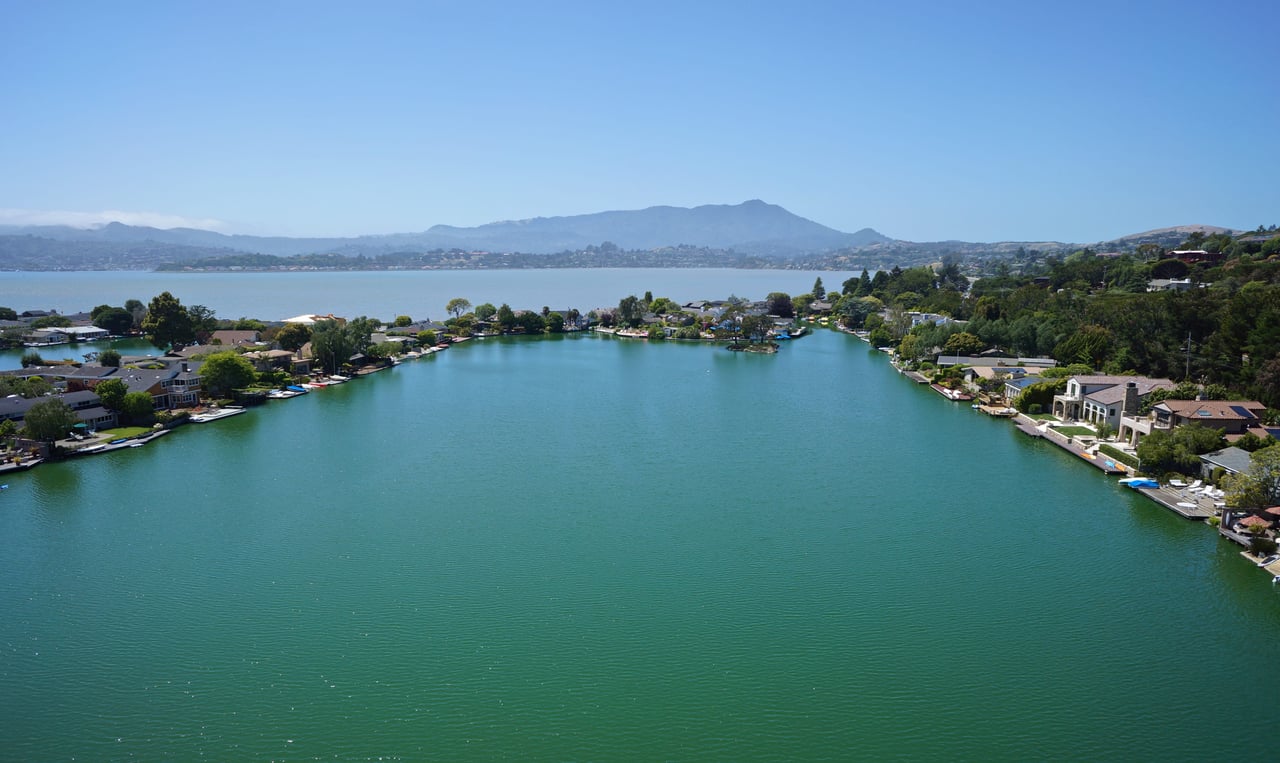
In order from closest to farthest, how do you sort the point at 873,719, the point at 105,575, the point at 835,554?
the point at 873,719 < the point at 105,575 < the point at 835,554

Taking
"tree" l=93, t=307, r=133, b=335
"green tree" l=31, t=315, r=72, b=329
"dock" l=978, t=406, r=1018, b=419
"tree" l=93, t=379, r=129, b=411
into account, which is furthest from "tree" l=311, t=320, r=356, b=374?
"dock" l=978, t=406, r=1018, b=419

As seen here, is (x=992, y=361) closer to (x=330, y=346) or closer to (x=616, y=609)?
(x=616, y=609)

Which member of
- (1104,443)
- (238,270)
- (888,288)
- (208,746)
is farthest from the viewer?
(238,270)

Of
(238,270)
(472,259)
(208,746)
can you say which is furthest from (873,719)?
(472,259)

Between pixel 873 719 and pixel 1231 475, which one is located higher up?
pixel 1231 475

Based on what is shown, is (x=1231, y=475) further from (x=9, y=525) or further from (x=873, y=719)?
(x=9, y=525)
